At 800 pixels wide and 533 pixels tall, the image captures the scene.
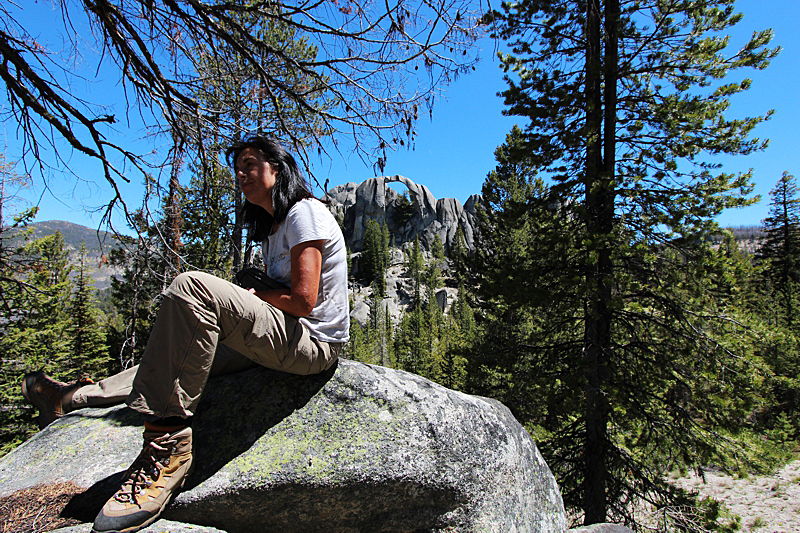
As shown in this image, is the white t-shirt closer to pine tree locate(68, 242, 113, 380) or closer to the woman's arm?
the woman's arm

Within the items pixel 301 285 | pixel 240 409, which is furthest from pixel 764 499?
pixel 301 285

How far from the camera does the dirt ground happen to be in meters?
13.3

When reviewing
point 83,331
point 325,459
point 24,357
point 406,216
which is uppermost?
point 406,216

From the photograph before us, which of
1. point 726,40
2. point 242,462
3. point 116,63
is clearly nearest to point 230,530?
point 242,462

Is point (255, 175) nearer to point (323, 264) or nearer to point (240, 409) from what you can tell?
point (323, 264)

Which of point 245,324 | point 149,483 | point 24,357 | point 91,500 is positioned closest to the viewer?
point 149,483

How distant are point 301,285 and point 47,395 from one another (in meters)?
2.34

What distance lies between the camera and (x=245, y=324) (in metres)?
2.02

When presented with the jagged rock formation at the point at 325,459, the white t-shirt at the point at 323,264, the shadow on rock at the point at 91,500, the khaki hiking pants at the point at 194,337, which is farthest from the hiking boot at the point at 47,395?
the white t-shirt at the point at 323,264

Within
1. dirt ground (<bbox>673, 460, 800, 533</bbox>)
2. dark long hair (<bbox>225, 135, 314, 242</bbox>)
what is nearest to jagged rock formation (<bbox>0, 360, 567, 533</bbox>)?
dark long hair (<bbox>225, 135, 314, 242</bbox>)

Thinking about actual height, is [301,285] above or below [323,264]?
below

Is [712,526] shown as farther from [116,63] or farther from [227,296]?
[116,63]

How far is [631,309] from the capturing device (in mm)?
6707

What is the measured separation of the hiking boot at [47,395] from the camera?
290 centimetres
